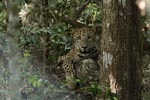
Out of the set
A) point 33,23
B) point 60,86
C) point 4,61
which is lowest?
point 60,86

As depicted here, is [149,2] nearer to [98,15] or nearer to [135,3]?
[135,3]

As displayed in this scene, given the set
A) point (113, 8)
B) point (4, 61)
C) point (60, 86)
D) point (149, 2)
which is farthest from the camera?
point (60, 86)

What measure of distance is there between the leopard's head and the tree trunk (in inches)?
52.3

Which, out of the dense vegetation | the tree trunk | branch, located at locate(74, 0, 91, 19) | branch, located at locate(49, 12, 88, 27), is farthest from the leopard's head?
the tree trunk

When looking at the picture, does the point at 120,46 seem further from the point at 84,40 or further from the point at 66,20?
the point at 66,20

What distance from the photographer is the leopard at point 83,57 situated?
596 centimetres

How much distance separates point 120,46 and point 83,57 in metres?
1.53

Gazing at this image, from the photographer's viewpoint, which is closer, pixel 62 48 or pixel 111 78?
pixel 111 78

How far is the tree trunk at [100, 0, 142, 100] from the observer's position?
179 inches

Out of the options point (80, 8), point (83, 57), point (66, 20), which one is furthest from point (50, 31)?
point (80, 8)

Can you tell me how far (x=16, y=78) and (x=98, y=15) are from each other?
3.73 m

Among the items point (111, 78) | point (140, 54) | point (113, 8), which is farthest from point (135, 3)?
A: point (111, 78)

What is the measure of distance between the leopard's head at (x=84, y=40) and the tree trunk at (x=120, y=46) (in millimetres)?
1328

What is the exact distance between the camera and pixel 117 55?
4566 millimetres
